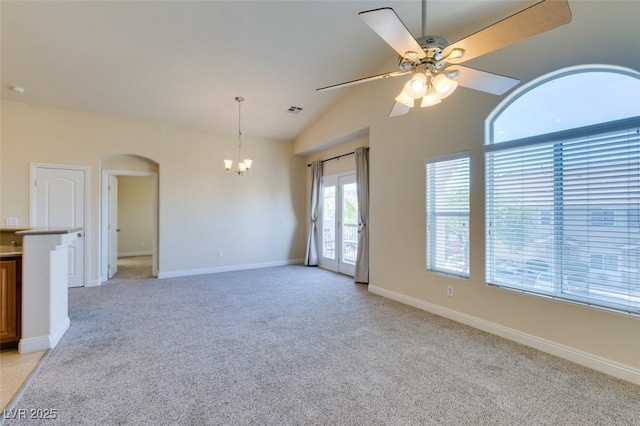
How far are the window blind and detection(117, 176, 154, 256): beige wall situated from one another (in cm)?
926

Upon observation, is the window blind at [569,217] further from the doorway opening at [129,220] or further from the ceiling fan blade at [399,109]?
the doorway opening at [129,220]

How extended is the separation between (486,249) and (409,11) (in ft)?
9.46

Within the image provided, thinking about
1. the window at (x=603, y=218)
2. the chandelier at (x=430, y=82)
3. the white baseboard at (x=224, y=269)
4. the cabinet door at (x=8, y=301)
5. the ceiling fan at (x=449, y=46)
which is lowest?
the white baseboard at (x=224, y=269)

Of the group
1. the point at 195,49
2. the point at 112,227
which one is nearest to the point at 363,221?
the point at 195,49

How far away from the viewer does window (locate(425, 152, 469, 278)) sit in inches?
147

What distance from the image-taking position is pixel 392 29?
5.70ft

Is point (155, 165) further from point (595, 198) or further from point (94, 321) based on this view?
point (595, 198)

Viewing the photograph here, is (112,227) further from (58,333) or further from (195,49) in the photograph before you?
(195,49)

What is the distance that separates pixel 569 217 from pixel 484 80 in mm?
1646

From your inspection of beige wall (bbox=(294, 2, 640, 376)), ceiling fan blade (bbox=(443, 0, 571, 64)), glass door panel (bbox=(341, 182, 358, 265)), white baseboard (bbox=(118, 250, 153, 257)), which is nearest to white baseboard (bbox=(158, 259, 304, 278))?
glass door panel (bbox=(341, 182, 358, 265))

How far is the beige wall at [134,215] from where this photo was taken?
9078 millimetres

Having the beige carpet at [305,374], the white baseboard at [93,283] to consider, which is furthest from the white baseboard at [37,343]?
the white baseboard at [93,283]

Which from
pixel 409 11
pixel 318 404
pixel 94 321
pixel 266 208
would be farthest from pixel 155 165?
pixel 318 404

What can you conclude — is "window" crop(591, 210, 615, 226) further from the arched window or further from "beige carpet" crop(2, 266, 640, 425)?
"beige carpet" crop(2, 266, 640, 425)
